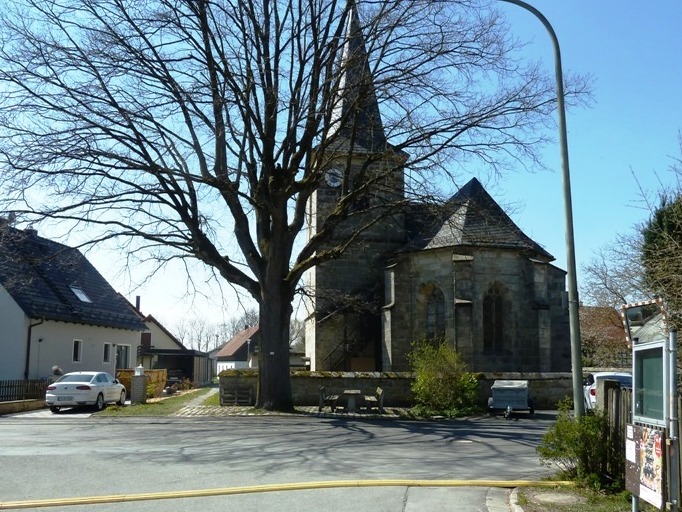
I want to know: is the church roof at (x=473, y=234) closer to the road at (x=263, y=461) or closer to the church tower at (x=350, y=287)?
the church tower at (x=350, y=287)

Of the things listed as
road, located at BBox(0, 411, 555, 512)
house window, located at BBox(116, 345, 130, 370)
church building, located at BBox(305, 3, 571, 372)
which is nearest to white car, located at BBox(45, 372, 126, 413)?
road, located at BBox(0, 411, 555, 512)

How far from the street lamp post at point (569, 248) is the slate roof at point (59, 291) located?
16.1 meters

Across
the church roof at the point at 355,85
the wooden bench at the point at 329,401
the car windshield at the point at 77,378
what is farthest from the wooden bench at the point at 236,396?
the church roof at the point at 355,85

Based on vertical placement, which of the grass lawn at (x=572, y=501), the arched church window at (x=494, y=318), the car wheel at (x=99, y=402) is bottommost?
→ the car wheel at (x=99, y=402)

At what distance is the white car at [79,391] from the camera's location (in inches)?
933

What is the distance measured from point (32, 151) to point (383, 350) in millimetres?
18285

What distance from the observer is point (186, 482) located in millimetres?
10031

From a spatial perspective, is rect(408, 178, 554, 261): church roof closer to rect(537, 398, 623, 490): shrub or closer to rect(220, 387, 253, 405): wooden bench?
rect(220, 387, 253, 405): wooden bench

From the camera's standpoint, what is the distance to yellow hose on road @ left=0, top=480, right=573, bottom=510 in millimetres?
8797

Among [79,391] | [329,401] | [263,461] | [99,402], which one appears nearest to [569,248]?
[263,461]

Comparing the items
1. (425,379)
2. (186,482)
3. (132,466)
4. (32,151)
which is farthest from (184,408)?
(186,482)

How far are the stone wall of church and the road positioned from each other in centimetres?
1101

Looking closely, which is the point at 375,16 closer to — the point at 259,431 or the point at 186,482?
the point at 259,431

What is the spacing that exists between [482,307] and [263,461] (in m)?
20.3
